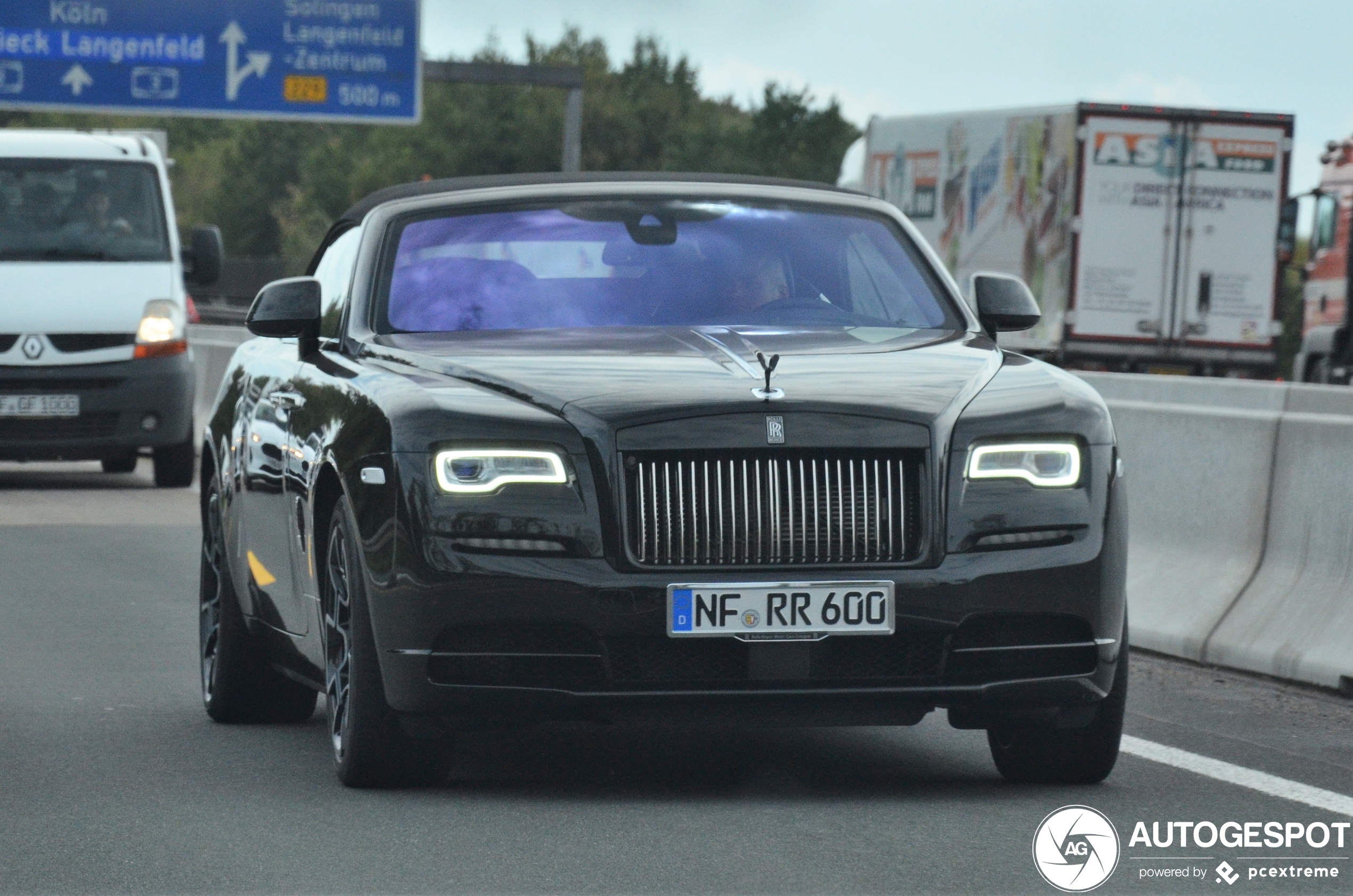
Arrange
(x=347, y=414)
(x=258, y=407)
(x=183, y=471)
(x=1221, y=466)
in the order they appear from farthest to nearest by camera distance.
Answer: (x=183, y=471)
(x=1221, y=466)
(x=258, y=407)
(x=347, y=414)

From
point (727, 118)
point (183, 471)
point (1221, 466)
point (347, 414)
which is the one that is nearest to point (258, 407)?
point (347, 414)

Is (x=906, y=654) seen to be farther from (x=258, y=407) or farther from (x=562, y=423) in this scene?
(x=258, y=407)

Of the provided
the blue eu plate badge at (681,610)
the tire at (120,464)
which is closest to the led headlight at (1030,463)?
the blue eu plate badge at (681,610)

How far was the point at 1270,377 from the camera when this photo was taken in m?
29.3

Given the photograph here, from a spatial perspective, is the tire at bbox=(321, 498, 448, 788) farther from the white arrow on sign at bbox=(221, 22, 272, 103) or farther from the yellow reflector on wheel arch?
the white arrow on sign at bbox=(221, 22, 272, 103)

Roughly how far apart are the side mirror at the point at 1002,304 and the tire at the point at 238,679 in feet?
Result: 7.53

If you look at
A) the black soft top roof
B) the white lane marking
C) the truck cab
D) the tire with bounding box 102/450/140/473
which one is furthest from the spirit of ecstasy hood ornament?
the truck cab

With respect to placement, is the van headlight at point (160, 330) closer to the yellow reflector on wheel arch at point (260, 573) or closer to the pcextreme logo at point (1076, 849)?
the yellow reflector on wheel arch at point (260, 573)

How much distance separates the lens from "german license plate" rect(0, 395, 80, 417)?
1803 cm

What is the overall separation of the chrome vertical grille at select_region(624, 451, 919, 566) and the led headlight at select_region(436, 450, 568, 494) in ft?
0.56

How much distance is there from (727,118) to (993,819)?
147014mm

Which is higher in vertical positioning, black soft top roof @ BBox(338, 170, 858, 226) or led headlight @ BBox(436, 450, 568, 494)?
black soft top roof @ BBox(338, 170, 858, 226)

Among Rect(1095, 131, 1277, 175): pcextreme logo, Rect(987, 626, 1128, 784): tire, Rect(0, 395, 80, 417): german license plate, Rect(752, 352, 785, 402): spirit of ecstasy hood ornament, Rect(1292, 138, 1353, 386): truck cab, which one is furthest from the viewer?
Rect(1095, 131, 1277, 175): pcextreme logo

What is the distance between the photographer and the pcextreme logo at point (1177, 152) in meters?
28.6
